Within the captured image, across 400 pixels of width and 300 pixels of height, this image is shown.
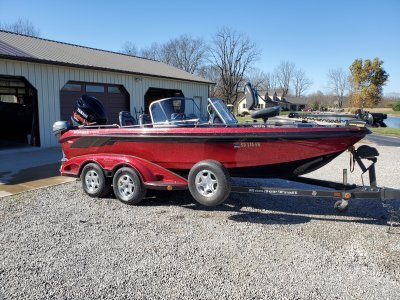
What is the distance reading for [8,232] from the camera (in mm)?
4383

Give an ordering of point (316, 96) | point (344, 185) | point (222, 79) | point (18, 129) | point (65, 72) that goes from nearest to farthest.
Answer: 1. point (344, 185)
2. point (65, 72)
3. point (18, 129)
4. point (222, 79)
5. point (316, 96)

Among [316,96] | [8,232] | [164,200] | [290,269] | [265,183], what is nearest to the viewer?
[290,269]

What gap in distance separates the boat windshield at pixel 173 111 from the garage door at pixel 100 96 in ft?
25.8

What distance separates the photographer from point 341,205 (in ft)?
16.6

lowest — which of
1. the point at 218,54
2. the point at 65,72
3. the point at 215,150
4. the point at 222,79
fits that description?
the point at 215,150

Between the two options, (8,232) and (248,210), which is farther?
(248,210)

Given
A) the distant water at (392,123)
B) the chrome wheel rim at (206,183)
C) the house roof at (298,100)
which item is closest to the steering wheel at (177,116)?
the chrome wheel rim at (206,183)

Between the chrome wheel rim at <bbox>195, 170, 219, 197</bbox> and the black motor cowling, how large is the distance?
9.92ft

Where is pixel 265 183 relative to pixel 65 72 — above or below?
below

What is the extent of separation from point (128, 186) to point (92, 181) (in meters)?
0.83

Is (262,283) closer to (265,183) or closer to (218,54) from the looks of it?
(265,183)

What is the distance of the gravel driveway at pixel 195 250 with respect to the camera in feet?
10.0

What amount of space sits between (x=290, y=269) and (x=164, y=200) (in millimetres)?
2982

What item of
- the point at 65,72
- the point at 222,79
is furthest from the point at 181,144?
the point at 222,79
